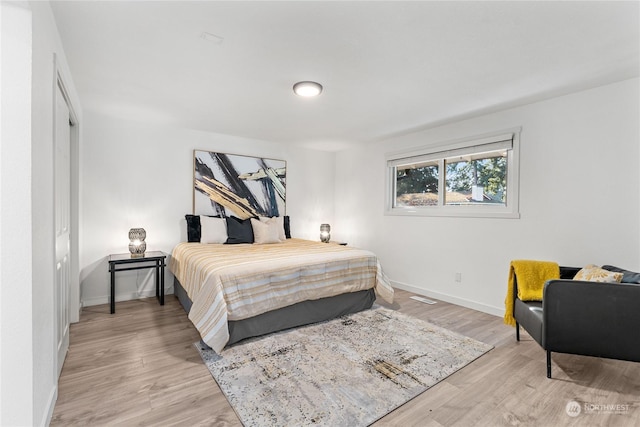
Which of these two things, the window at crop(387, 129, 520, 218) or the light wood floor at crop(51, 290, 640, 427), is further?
the window at crop(387, 129, 520, 218)

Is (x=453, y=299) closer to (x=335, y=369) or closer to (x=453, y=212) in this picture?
(x=453, y=212)

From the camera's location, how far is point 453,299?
3832 mm

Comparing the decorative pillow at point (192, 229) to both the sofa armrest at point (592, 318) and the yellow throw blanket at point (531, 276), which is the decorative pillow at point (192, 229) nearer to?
the yellow throw blanket at point (531, 276)

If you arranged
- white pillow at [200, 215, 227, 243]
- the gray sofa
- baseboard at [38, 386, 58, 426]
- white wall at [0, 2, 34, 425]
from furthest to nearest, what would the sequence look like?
white pillow at [200, 215, 227, 243]
the gray sofa
baseboard at [38, 386, 58, 426]
white wall at [0, 2, 34, 425]

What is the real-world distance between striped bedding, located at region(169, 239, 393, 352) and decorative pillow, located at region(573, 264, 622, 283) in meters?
1.69

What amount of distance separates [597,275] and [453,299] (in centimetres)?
167

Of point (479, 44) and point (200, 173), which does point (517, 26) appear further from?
point (200, 173)

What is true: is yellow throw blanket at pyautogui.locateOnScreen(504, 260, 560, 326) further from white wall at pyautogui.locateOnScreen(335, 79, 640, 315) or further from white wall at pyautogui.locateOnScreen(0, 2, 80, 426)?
white wall at pyautogui.locateOnScreen(0, 2, 80, 426)

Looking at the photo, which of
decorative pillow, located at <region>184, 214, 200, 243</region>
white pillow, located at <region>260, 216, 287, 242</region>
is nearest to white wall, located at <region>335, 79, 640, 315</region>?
white pillow, located at <region>260, 216, 287, 242</region>

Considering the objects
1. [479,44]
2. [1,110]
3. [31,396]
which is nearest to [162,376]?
[31,396]

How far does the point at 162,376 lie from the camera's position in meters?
2.12

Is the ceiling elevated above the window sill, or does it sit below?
above

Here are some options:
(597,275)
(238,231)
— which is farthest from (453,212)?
(238,231)

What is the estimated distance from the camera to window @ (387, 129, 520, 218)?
11.2 ft
